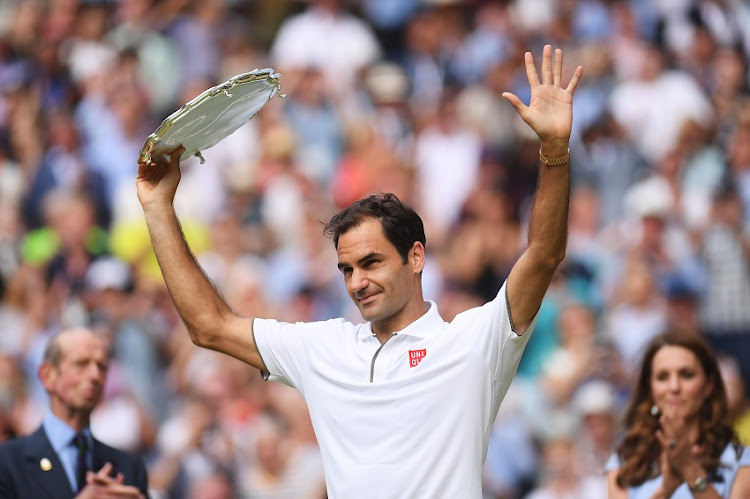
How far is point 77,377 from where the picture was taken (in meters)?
6.12

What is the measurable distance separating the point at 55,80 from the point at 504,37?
4600 mm

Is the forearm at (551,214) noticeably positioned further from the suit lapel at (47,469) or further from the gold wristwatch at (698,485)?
the suit lapel at (47,469)

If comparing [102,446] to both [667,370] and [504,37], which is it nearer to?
[667,370]

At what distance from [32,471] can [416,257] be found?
2049 mm

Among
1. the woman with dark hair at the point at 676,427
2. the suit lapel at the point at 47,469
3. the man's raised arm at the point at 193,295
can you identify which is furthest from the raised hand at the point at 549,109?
the suit lapel at the point at 47,469

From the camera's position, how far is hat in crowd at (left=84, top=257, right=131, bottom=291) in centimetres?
1176

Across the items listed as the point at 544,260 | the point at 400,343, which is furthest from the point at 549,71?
the point at 400,343

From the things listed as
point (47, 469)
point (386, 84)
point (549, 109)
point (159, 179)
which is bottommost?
point (47, 469)

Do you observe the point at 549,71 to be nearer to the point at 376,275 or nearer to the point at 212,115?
the point at 376,275

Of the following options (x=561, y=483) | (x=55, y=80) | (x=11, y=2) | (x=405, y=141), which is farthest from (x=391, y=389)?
(x=11, y=2)

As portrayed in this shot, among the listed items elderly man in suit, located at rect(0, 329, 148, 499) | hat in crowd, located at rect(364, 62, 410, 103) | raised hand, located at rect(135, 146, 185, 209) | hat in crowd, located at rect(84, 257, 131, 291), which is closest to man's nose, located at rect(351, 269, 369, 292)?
raised hand, located at rect(135, 146, 185, 209)

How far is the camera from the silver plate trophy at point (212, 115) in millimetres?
4961

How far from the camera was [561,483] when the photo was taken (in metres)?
9.42

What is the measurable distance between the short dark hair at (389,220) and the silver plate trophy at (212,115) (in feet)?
1.74
